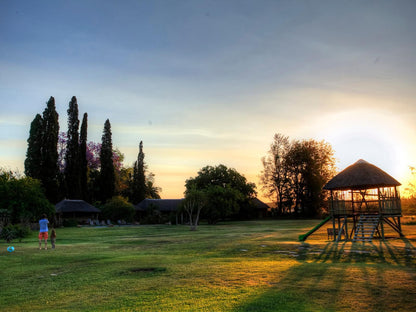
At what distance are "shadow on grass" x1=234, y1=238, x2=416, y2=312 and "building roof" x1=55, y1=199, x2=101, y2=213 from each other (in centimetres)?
4825

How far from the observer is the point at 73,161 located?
5894 centimetres

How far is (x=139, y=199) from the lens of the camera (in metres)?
76.8

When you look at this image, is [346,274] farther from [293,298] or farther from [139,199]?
[139,199]

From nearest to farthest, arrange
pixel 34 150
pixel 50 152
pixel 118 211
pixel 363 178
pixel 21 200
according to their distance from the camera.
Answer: pixel 363 178, pixel 21 200, pixel 34 150, pixel 50 152, pixel 118 211

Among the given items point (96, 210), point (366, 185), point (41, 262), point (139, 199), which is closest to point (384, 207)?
point (366, 185)

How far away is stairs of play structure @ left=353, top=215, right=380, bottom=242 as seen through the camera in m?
21.4

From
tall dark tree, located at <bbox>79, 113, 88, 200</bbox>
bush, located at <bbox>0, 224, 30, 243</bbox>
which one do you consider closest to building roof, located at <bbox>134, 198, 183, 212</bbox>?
tall dark tree, located at <bbox>79, 113, 88, 200</bbox>

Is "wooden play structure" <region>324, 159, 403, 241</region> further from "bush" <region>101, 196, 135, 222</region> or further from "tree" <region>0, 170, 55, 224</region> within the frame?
"bush" <region>101, 196, 135, 222</region>

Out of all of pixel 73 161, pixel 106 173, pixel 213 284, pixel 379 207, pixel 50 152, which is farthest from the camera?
pixel 106 173

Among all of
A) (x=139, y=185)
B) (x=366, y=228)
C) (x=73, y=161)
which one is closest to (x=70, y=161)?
(x=73, y=161)

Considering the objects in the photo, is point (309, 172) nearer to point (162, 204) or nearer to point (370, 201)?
point (162, 204)

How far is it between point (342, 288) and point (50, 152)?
5353 cm

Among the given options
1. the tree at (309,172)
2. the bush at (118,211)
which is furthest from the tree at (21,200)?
Result: the tree at (309,172)

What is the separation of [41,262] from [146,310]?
30.8ft
